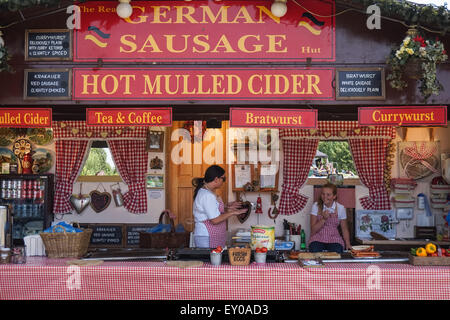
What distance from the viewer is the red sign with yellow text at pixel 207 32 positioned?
650 centimetres

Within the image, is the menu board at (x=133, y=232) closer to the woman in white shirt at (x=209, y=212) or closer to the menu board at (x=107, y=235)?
the menu board at (x=107, y=235)

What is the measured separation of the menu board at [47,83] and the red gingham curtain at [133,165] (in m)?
3.35

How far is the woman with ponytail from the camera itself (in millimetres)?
7773

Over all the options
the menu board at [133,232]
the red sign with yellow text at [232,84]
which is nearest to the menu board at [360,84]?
the red sign with yellow text at [232,84]

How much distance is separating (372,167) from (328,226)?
226 cm

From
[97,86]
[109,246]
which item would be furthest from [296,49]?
[109,246]

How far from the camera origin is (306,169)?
31.8ft

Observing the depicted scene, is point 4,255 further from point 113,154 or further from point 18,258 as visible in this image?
point 113,154

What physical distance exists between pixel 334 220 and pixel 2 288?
15.9 feet

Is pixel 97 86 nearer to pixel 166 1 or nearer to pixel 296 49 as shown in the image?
pixel 166 1

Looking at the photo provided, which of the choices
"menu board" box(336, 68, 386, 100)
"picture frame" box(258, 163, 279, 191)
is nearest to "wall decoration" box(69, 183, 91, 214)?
"picture frame" box(258, 163, 279, 191)

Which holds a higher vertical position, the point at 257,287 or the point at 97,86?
the point at 97,86
